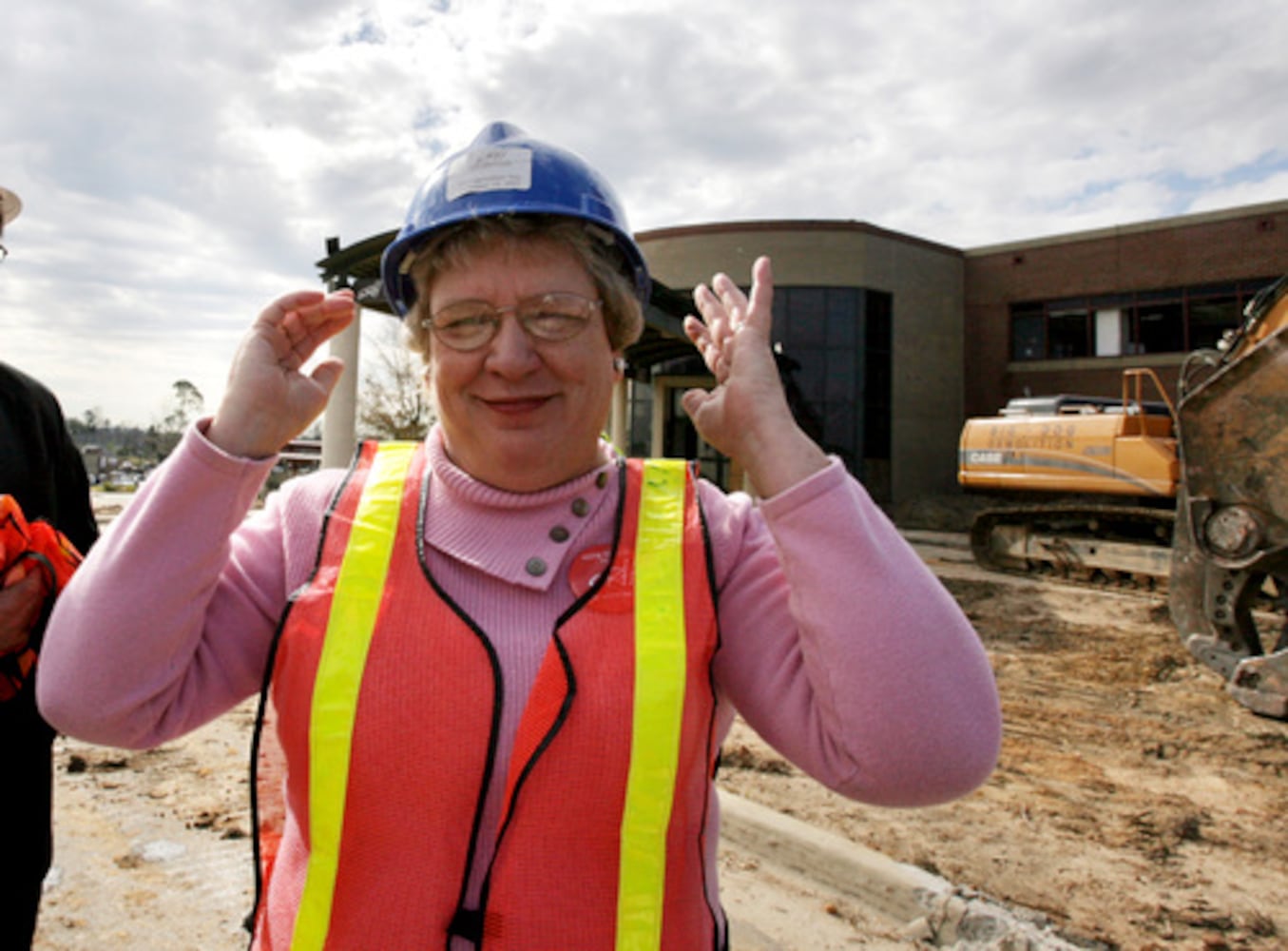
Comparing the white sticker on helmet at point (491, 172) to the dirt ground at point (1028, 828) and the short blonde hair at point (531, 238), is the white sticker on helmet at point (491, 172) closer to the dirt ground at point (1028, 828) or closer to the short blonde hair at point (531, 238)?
the short blonde hair at point (531, 238)

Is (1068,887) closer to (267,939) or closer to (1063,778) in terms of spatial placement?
(1063,778)

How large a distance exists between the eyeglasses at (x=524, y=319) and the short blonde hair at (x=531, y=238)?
3.1 inches

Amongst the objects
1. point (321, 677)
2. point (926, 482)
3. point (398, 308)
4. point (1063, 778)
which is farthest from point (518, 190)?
point (926, 482)

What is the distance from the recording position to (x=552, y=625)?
56.5 inches

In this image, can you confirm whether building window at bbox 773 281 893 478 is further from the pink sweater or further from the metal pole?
the pink sweater

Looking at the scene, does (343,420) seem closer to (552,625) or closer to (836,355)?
(552,625)

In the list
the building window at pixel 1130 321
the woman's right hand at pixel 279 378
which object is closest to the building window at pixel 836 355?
the building window at pixel 1130 321

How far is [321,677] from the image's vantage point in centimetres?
135

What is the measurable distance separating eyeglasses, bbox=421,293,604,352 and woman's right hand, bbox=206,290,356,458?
190mm

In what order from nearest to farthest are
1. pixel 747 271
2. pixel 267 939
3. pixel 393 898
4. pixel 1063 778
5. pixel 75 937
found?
1. pixel 393 898
2. pixel 267 939
3. pixel 75 937
4. pixel 1063 778
5. pixel 747 271

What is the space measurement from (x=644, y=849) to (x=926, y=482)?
2649 centimetres

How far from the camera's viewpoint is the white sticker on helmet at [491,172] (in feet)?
5.09

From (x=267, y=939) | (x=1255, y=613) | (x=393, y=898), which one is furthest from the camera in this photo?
(x=1255, y=613)

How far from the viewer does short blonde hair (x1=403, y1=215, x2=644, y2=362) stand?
1.57 meters
